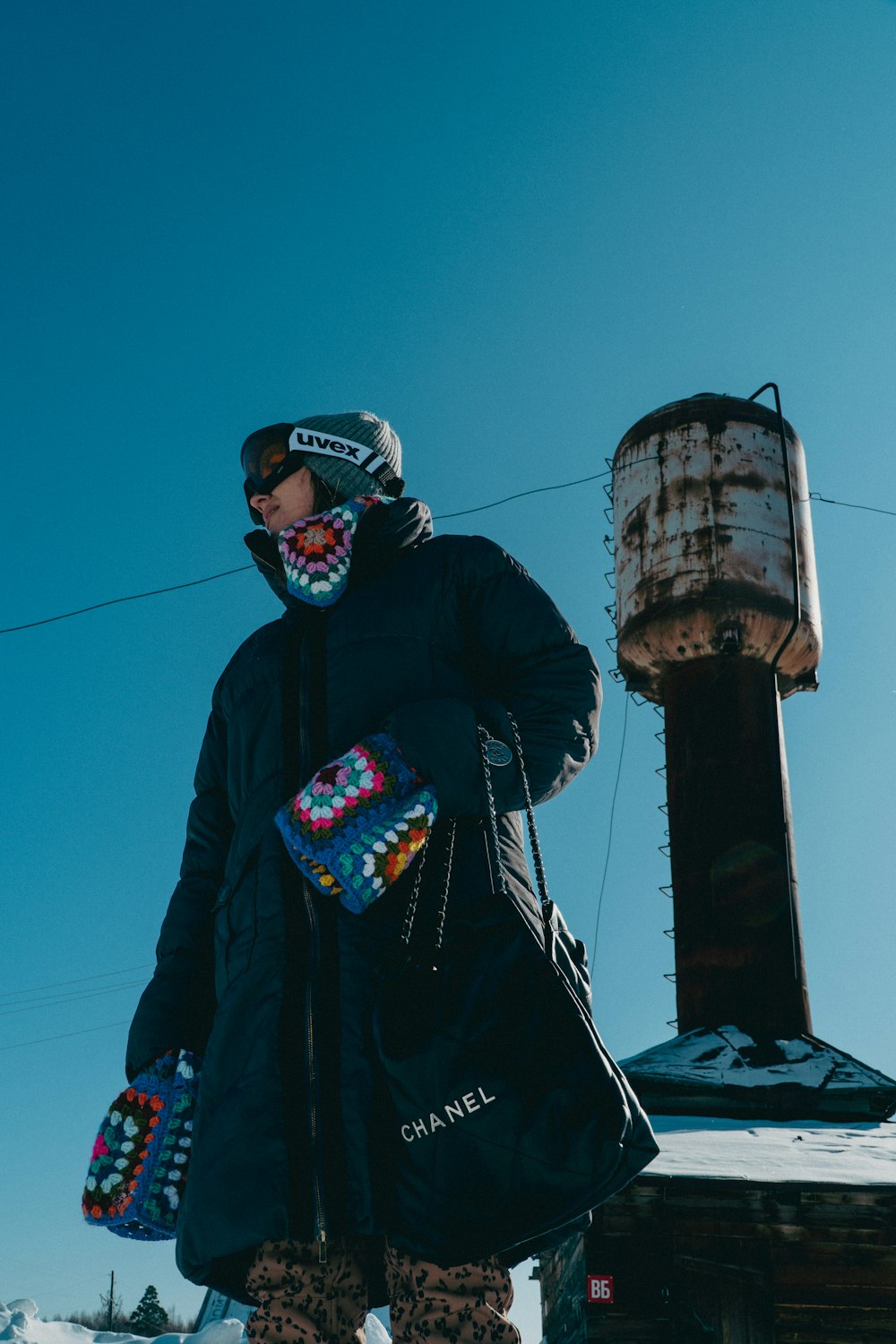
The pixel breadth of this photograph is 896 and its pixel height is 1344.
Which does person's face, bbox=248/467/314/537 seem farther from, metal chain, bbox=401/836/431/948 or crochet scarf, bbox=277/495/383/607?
metal chain, bbox=401/836/431/948

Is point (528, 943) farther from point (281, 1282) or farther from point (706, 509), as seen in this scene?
point (706, 509)

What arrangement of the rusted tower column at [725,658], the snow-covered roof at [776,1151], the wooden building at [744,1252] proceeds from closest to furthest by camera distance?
the wooden building at [744,1252]
the snow-covered roof at [776,1151]
the rusted tower column at [725,658]

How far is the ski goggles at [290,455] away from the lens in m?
2.38

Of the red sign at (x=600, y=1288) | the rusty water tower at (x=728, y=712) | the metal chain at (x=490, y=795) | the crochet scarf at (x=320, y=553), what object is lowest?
the red sign at (x=600, y=1288)

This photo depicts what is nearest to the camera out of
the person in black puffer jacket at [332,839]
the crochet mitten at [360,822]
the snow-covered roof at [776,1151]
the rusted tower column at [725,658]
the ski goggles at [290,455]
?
the person in black puffer jacket at [332,839]

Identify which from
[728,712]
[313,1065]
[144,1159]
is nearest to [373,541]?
[313,1065]

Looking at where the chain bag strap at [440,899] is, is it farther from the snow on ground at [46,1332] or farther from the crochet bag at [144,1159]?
the snow on ground at [46,1332]

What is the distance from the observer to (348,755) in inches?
76.1

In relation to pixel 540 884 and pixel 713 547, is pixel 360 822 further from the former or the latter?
pixel 713 547

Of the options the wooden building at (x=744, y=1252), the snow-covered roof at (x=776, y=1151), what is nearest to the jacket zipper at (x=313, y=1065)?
the snow-covered roof at (x=776, y=1151)

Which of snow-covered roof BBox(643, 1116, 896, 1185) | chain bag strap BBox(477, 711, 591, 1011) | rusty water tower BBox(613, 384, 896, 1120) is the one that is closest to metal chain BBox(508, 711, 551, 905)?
chain bag strap BBox(477, 711, 591, 1011)

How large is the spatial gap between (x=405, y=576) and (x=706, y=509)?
1708cm

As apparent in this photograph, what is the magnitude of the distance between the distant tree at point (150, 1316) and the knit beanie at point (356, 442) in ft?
162

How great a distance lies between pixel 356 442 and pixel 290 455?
15 centimetres
